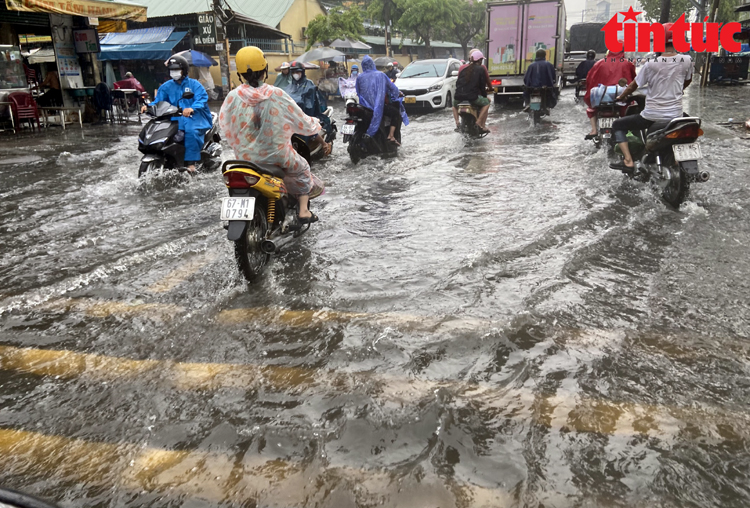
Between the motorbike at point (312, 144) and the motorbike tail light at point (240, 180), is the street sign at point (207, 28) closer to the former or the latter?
the motorbike at point (312, 144)

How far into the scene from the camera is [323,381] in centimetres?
304

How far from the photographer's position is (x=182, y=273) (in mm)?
4723

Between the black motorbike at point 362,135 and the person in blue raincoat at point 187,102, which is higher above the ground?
the person in blue raincoat at point 187,102

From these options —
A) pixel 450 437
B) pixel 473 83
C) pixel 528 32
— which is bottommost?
pixel 450 437

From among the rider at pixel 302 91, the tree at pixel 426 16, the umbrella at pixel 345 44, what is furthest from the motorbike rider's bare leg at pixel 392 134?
the tree at pixel 426 16

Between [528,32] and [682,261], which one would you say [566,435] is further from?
[528,32]

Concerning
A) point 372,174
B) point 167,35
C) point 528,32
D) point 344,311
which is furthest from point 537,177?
point 167,35

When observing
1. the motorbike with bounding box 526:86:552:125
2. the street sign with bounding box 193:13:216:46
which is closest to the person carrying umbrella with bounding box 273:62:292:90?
the motorbike with bounding box 526:86:552:125

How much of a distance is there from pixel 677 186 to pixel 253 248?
170 inches

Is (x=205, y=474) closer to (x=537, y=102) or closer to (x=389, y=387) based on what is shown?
(x=389, y=387)

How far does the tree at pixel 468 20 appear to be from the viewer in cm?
4800

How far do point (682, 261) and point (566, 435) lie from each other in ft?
8.72

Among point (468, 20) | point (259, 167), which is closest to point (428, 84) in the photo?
point (259, 167)

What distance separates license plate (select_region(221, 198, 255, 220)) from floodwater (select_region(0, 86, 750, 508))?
56 centimetres
